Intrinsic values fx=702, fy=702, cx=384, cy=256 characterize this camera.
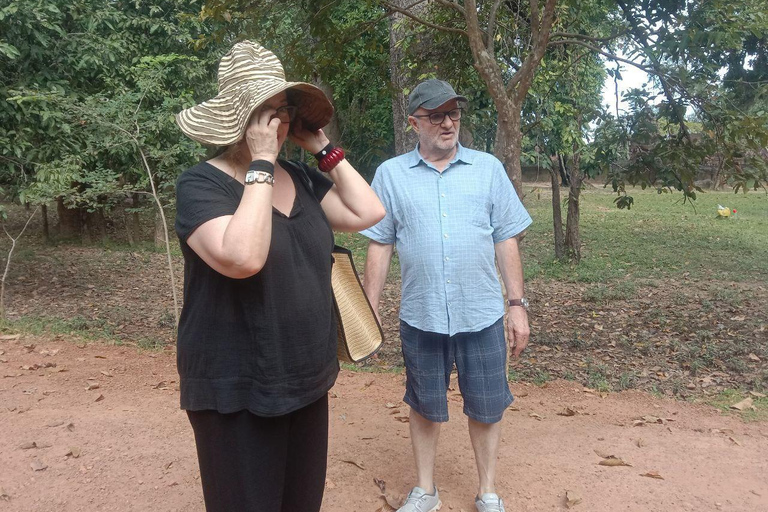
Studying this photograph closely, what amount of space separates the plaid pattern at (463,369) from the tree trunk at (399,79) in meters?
4.36

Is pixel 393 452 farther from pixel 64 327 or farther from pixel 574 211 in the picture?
pixel 574 211

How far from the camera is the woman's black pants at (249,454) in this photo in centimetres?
207

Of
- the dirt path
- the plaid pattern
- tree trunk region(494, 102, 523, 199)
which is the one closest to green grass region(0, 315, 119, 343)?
the dirt path

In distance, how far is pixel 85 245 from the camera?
1377 centimetres

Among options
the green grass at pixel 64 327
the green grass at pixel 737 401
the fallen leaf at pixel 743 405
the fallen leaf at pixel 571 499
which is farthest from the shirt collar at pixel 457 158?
the green grass at pixel 64 327

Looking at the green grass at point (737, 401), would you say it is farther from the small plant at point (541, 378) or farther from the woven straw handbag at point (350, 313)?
the woven straw handbag at point (350, 313)

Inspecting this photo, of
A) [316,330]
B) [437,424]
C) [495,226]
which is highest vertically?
→ [495,226]

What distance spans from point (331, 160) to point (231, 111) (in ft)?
1.43

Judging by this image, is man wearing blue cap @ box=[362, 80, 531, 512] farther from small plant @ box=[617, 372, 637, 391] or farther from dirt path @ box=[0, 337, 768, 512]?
small plant @ box=[617, 372, 637, 391]

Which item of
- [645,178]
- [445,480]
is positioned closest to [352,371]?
[445,480]

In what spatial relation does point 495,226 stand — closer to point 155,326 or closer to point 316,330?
point 316,330

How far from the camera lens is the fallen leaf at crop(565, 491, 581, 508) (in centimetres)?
330

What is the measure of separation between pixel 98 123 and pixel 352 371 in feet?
11.7

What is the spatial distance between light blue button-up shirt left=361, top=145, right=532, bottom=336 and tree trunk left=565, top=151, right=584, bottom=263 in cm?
706
